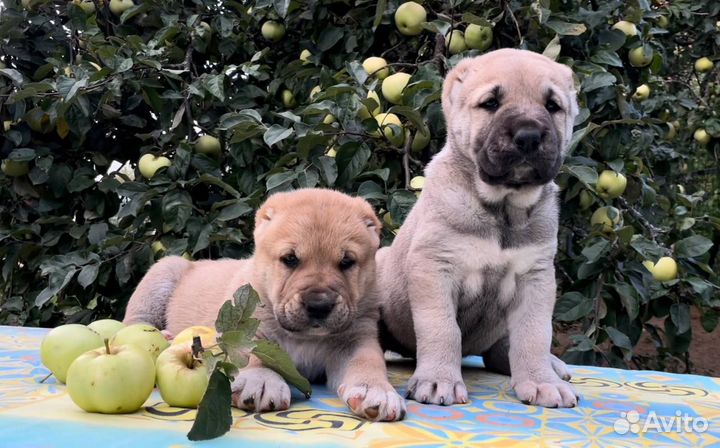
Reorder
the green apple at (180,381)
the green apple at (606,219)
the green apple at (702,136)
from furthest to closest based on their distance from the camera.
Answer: the green apple at (702,136), the green apple at (606,219), the green apple at (180,381)

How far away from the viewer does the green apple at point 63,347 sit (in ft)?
7.18

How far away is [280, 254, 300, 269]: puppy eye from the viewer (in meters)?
2.37

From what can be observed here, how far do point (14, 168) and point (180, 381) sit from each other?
2361 mm

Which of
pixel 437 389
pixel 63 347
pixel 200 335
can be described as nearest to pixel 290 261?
pixel 200 335

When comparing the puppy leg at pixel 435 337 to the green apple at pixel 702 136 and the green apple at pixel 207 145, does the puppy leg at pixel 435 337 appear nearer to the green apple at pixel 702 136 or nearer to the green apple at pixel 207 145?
the green apple at pixel 207 145

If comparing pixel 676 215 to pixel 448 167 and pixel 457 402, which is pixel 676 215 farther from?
pixel 457 402

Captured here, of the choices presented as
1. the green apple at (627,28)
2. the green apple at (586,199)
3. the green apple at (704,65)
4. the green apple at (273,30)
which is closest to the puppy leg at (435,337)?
the green apple at (586,199)

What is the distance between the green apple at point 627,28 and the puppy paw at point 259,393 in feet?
8.03

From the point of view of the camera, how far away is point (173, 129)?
365cm

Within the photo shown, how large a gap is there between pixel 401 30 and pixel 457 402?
190 cm

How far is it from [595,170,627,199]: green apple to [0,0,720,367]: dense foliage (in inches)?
1.9

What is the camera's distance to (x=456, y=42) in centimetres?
332

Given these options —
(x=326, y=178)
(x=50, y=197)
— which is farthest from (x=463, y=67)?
(x=50, y=197)

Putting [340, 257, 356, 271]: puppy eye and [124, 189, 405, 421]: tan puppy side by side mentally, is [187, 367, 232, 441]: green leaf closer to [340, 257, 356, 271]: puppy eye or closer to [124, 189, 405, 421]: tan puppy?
[124, 189, 405, 421]: tan puppy
